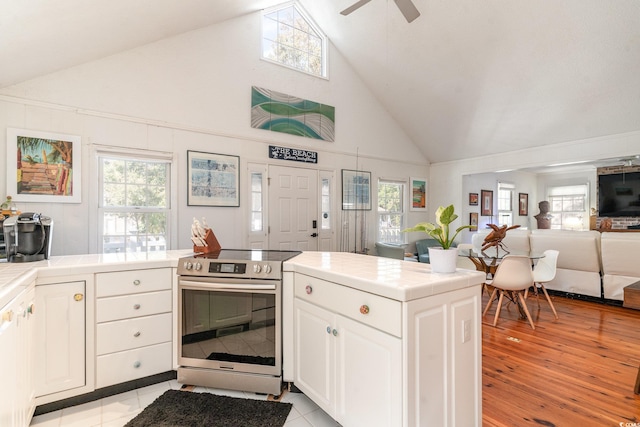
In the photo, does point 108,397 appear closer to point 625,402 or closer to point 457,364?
point 457,364

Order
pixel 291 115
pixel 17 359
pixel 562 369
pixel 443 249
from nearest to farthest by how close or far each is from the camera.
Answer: pixel 17 359 → pixel 443 249 → pixel 562 369 → pixel 291 115

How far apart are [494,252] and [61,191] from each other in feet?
17.1

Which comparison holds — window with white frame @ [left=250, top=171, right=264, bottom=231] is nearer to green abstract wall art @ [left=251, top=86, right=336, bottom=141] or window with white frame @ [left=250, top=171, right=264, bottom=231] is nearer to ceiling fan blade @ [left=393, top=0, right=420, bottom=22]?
green abstract wall art @ [left=251, top=86, right=336, bottom=141]

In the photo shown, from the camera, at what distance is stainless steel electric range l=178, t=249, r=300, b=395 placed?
7.14 feet

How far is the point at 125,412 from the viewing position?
2.04 m

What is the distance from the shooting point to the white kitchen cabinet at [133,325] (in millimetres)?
2156

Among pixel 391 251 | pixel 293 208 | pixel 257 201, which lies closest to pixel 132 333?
pixel 257 201

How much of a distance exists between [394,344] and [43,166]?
3758 millimetres

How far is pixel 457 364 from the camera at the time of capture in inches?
62.0

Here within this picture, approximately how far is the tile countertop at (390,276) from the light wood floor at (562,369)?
996 millimetres

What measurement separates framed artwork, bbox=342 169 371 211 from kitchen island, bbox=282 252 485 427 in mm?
3668

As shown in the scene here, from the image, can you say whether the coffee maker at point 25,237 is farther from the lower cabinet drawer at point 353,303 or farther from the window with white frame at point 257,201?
the window with white frame at point 257,201

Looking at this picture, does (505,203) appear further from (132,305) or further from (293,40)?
(132,305)

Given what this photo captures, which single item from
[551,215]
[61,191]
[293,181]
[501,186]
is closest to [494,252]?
[293,181]
